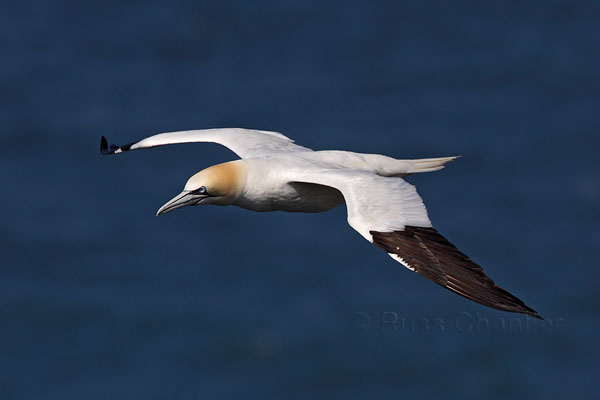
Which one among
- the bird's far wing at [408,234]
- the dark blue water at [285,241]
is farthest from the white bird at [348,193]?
the dark blue water at [285,241]

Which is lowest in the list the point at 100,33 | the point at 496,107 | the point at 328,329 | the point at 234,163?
the point at 328,329

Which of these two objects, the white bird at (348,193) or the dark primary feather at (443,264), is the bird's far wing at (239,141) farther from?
the dark primary feather at (443,264)

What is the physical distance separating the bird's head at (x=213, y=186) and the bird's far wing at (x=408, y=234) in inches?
40.0

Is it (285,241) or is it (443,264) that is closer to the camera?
(443,264)

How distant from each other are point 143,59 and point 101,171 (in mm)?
14222

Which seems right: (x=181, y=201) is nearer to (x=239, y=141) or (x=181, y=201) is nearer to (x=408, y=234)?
(x=239, y=141)

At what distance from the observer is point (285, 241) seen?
5294 cm

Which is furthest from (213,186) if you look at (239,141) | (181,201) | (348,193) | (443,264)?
(443,264)

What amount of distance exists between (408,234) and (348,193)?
955 millimetres

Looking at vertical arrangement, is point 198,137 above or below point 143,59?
below

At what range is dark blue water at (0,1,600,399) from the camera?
5003 centimetres

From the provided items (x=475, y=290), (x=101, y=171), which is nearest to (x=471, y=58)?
(x=101, y=171)

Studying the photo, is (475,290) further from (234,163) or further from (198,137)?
(198,137)

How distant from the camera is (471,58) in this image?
235 ft
